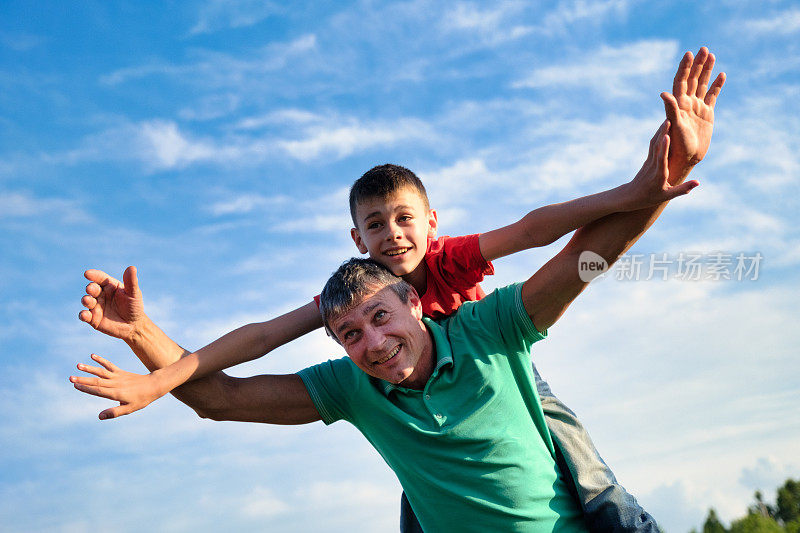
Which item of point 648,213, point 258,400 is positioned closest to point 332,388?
point 258,400

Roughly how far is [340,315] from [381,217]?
1.00 meters

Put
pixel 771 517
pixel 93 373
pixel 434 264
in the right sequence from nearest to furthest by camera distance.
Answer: pixel 93 373 → pixel 434 264 → pixel 771 517

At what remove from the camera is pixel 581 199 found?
4023mm

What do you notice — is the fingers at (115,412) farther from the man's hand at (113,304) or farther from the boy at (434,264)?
the man's hand at (113,304)

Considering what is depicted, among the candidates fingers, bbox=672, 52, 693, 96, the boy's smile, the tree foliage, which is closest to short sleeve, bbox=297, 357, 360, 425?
the boy's smile

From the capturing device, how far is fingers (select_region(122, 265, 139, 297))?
3.94 m

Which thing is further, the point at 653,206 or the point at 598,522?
the point at 598,522

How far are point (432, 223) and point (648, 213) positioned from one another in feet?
6.23

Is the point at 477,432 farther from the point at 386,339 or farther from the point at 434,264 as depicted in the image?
the point at 434,264

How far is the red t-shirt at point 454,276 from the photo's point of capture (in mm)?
4598

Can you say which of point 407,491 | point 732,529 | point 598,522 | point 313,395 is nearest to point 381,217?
point 313,395

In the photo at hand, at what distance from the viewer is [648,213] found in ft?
12.4

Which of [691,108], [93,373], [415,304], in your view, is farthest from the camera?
[415,304]

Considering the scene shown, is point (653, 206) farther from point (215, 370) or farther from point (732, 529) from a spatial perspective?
point (732, 529)
